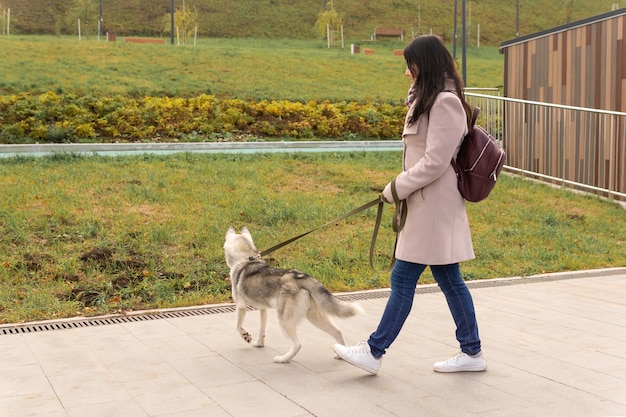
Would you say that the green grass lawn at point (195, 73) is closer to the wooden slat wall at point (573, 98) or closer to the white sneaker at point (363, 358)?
the wooden slat wall at point (573, 98)

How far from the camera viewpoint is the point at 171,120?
18125mm

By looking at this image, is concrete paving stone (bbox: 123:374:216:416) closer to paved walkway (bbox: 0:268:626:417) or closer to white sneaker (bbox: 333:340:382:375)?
paved walkway (bbox: 0:268:626:417)

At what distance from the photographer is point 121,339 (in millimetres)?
5668

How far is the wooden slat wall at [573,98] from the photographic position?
1248cm

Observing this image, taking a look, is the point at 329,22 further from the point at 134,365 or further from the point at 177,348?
the point at 134,365

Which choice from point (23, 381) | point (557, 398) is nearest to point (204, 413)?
point (23, 381)

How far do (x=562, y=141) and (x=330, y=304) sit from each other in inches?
387

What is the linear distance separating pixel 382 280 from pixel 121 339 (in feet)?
10.1

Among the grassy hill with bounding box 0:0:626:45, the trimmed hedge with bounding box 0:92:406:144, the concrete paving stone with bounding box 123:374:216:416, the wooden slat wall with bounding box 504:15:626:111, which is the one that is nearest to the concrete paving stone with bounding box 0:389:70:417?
the concrete paving stone with bounding box 123:374:216:416

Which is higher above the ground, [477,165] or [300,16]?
[300,16]

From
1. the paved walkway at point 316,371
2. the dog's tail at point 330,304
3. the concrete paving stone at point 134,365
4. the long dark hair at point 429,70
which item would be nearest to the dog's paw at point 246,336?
the paved walkway at point 316,371

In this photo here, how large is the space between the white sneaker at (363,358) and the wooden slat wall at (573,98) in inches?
354

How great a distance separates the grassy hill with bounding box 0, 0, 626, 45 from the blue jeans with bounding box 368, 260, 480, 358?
A: 5944 cm

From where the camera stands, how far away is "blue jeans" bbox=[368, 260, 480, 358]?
4594 millimetres
